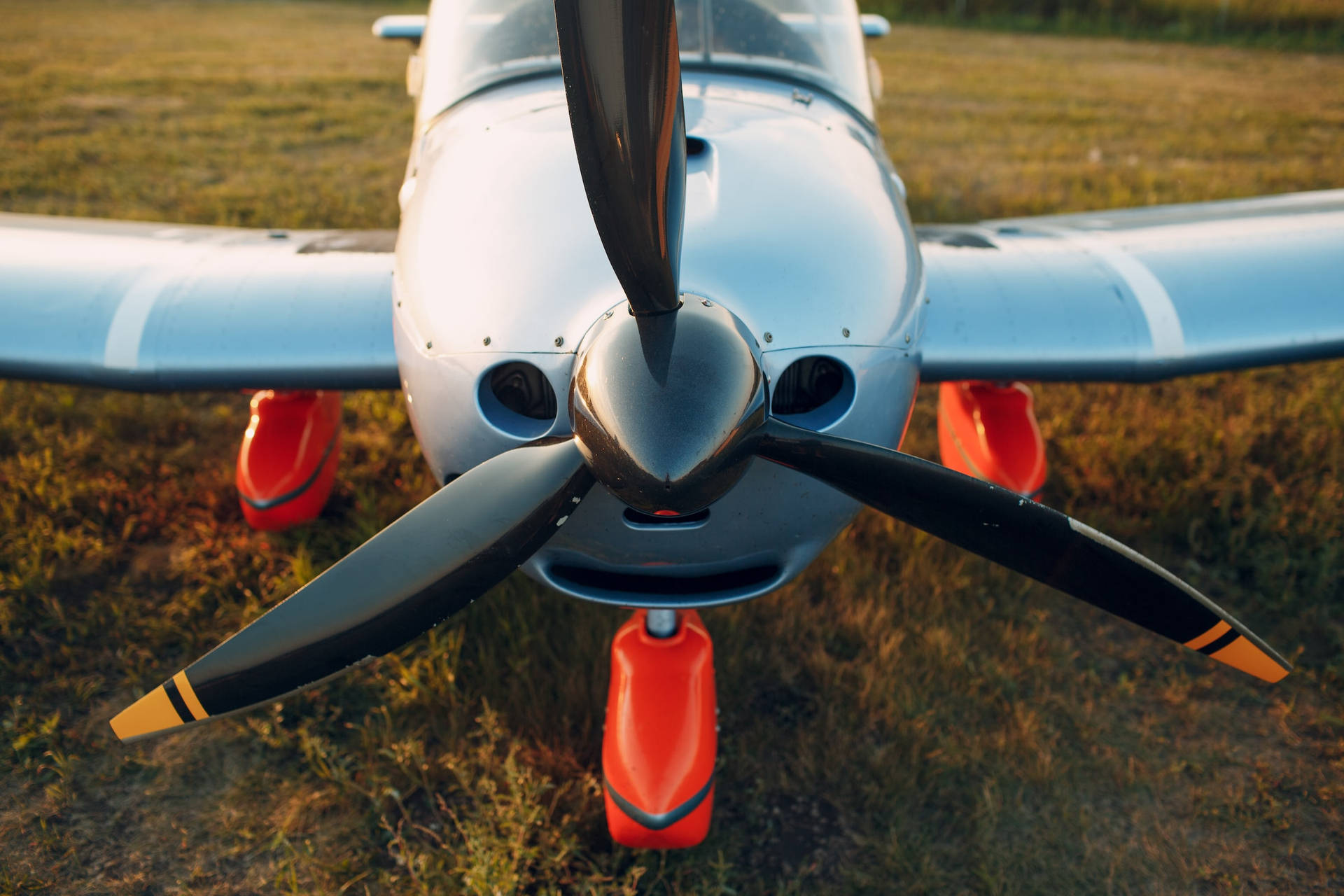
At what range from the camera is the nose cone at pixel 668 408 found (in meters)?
1.41

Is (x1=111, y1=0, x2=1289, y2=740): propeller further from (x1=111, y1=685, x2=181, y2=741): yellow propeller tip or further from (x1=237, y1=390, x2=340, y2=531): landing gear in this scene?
(x1=237, y1=390, x2=340, y2=531): landing gear

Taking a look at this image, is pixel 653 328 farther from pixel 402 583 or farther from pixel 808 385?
pixel 402 583

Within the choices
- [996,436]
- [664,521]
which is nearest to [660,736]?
[664,521]

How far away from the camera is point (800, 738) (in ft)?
8.89

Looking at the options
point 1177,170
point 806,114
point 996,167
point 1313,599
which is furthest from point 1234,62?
point 806,114

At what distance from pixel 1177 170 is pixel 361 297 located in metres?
7.96

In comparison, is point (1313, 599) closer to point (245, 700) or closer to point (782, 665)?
point (782, 665)

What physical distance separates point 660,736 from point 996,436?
7.19ft

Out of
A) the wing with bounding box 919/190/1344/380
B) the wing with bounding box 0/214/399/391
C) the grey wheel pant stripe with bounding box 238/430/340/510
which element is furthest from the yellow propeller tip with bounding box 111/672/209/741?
the wing with bounding box 919/190/1344/380

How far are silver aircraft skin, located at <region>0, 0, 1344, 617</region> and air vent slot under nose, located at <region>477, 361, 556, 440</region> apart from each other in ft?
0.05

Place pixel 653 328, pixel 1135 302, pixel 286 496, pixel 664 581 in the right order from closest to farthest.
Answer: pixel 653 328 < pixel 664 581 < pixel 1135 302 < pixel 286 496

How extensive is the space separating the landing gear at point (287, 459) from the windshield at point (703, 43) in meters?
1.42

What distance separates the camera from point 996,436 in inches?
148

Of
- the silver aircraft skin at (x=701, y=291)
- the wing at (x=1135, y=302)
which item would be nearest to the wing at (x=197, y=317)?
the silver aircraft skin at (x=701, y=291)
